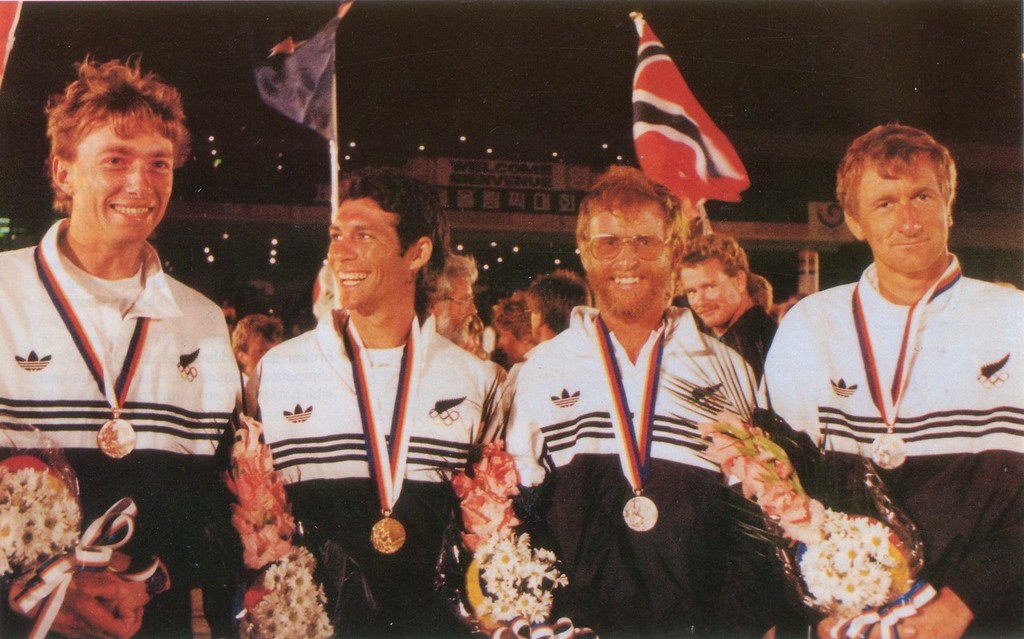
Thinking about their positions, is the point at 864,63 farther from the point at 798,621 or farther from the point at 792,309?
the point at 798,621

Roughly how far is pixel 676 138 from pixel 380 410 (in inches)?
54.3

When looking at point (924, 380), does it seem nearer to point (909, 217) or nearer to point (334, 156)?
point (909, 217)

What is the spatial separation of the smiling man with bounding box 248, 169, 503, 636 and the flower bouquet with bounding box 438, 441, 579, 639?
60mm

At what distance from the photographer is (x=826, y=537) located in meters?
3.21

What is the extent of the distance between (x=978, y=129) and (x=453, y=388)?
2040mm

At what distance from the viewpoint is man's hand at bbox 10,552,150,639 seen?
325 centimetres

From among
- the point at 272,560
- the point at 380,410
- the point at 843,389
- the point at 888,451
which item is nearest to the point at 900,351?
the point at 843,389

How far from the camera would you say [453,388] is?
3.29m

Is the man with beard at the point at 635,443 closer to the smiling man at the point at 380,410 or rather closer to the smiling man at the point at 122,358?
the smiling man at the point at 380,410

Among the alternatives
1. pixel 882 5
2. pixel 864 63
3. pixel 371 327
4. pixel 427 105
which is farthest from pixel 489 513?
pixel 882 5

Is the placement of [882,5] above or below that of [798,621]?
above

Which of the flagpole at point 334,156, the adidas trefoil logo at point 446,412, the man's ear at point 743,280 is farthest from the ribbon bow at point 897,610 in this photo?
the flagpole at point 334,156

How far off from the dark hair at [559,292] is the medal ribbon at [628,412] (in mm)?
104

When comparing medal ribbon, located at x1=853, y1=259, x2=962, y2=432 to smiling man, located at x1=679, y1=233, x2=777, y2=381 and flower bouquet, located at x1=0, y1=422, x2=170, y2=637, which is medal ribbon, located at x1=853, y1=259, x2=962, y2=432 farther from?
flower bouquet, located at x1=0, y1=422, x2=170, y2=637
